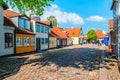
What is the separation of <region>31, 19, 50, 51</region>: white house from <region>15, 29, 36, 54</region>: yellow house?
2066 mm

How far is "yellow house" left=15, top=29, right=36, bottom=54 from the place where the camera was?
93.4 ft

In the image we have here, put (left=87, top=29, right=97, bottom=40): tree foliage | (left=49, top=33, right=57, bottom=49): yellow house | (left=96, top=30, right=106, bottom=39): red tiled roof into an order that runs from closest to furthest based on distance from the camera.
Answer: (left=49, top=33, right=57, bottom=49): yellow house → (left=87, top=29, right=97, bottom=40): tree foliage → (left=96, top=30, right=106, bottom=39): red tiled roof

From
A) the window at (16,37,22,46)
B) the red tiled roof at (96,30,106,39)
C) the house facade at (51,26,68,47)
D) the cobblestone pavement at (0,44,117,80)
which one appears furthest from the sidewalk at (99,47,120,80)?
the red tiled roof at (96,30,106,39)

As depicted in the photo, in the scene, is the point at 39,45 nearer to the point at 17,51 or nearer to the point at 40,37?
the point at 40,37

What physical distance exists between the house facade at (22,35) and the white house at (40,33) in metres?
1.74

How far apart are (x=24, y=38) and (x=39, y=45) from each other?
7547mm

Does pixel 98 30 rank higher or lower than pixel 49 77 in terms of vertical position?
higher

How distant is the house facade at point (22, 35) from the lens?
28688 mm

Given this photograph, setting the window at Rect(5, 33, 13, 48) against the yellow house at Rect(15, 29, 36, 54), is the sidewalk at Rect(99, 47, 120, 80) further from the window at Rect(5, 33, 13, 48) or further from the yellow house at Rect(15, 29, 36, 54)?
the yellow house at Rect(15, 29, 36, 54)

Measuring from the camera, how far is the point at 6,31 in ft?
83.5

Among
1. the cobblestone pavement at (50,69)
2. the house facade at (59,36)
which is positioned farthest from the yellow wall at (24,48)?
the house facade at (59,36)

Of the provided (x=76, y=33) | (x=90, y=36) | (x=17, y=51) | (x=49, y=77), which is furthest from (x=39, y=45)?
(x=90, y=36)

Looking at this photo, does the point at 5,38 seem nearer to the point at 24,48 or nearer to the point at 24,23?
the point at 24,48

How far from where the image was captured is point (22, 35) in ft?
98.6
